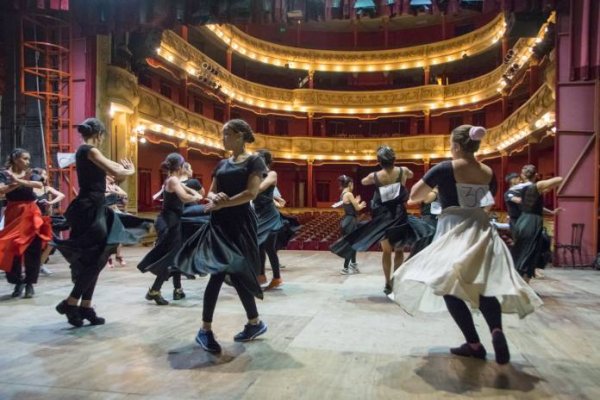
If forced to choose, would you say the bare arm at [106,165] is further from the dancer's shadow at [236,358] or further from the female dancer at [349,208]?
the female dancer at [349,208]

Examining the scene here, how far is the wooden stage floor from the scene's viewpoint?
8.56 ft

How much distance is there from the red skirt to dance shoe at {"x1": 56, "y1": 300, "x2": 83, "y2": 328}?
1.57 meters

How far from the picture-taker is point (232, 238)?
10.8 feet

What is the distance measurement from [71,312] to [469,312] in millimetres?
2943

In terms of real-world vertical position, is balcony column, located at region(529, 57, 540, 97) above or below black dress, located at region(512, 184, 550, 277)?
above

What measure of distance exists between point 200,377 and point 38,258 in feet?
11.0

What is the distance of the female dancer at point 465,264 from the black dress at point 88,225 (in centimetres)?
225

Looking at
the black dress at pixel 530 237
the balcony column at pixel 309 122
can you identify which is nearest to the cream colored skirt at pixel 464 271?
the black dress at pixel 530 237

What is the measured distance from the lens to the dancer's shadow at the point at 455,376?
8.69 ft

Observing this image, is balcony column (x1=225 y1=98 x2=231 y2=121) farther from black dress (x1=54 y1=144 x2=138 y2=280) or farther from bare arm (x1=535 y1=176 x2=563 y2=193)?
black dress (x1=54 y1=144 x2=138 y2=280)

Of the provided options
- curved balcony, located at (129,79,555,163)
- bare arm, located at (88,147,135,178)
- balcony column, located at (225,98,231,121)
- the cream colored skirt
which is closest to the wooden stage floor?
the cream colored skirt

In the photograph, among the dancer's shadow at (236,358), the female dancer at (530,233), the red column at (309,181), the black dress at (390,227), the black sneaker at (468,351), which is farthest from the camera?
the red column at (309,181)

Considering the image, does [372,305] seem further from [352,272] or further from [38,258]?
[38,258]

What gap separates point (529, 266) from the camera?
566cm
